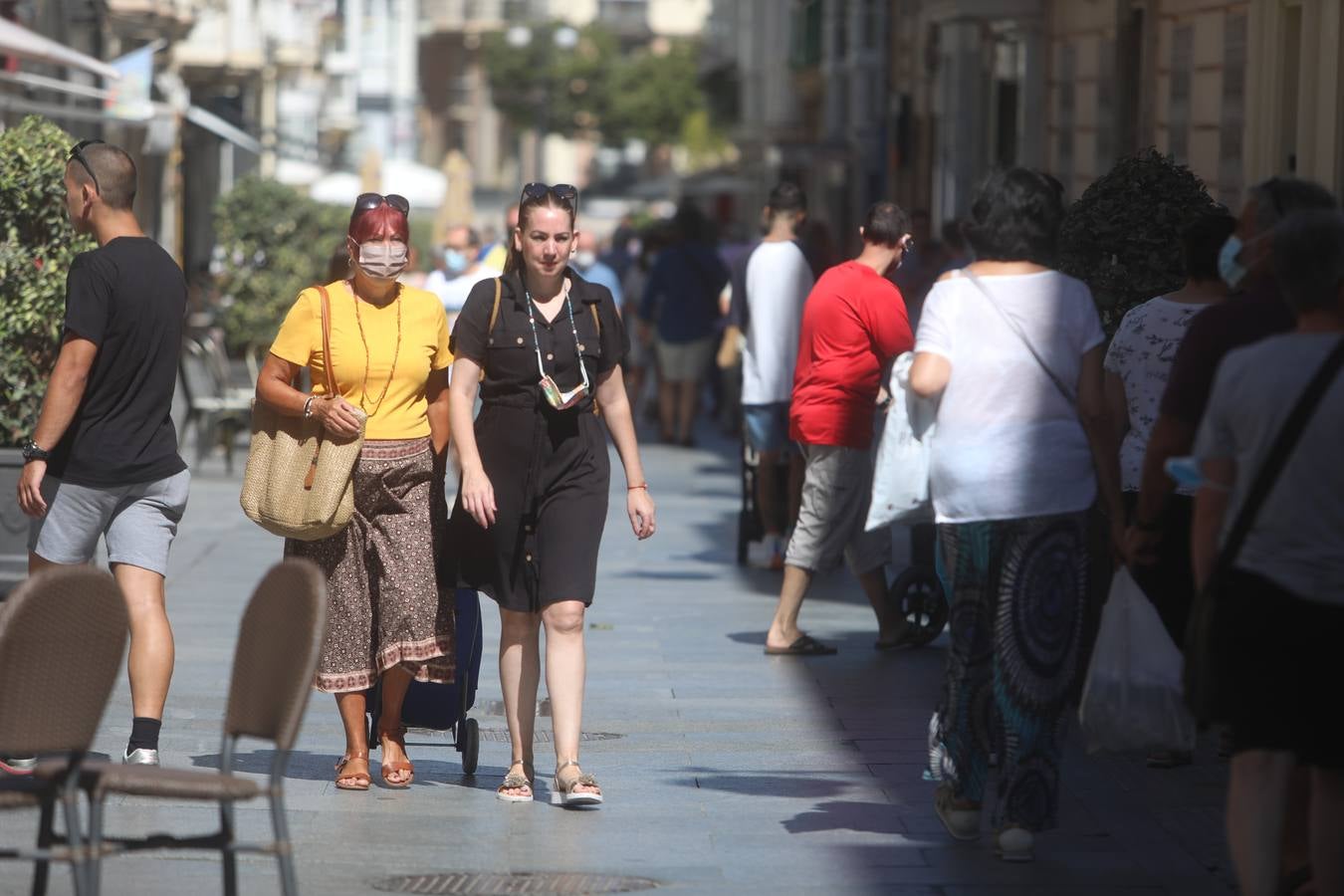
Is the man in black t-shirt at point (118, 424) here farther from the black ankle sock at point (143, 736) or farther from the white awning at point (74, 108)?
the white awning at point (74, 108)

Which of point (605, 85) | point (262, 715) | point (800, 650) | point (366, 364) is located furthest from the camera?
point (605, 85)

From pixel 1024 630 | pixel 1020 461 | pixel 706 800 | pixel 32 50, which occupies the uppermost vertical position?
pixel 32 50

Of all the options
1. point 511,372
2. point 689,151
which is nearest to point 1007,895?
point 511,372

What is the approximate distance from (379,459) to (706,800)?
150cm

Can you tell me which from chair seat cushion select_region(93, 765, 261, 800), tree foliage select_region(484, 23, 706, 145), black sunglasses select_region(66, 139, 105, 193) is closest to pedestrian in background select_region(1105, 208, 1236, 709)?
chair seat cushion select_region(93, 765, 261, 800)

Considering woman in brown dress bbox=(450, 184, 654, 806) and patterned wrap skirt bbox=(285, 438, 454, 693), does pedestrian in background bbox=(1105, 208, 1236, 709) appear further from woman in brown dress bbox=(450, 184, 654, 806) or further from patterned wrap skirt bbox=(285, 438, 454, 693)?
patterned wrap skirt bbox=(285, 438, 454, 693)

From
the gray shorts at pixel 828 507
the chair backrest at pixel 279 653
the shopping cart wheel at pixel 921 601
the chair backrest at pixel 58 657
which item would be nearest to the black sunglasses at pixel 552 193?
the chair backrest at pixel 279 653

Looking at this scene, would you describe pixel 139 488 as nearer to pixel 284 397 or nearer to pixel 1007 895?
pixel 284 397

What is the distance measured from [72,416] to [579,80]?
249 ft

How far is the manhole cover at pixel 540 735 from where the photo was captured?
898cm

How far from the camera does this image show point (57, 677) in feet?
17.4

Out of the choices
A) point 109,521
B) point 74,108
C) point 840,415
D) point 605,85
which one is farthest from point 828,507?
point 605,85

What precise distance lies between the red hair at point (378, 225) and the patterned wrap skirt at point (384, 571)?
2.13 ft

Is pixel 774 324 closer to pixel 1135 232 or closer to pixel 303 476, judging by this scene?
pixel 1135 232
